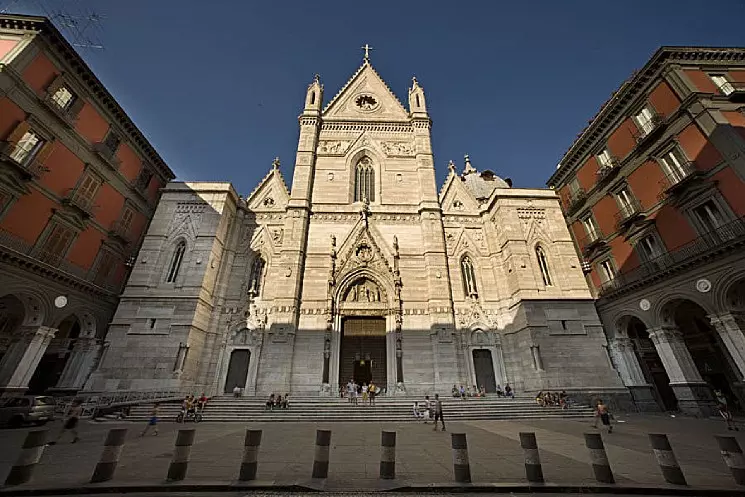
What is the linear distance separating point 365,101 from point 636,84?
19.2 meters

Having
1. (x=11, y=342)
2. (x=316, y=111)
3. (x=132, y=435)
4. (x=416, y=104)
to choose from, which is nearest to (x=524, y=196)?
(x=416, y=104)

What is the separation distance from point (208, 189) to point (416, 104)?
18.3m

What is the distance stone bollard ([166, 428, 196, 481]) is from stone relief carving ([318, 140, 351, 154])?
22052 millimetres

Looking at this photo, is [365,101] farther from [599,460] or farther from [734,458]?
[734,458]

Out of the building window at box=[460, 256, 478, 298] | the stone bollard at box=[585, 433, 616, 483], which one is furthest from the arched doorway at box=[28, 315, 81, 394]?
the stone bollard at box=[585, 433, 616, 483]

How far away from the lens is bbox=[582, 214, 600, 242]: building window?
66.1 ft

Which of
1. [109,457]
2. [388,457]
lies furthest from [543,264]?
[109,457]


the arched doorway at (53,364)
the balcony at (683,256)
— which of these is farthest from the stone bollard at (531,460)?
the arched doorway at (53,364)

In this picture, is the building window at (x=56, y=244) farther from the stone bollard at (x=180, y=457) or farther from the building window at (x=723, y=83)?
the building window at (x=723, y=83)

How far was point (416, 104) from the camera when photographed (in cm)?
2678

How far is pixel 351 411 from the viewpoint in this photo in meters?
13.3

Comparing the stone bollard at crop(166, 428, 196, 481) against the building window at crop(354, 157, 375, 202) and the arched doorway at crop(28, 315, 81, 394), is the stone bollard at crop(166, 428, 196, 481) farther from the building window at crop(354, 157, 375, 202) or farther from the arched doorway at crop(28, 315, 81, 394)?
the building window at crop(354, 157, 375, 202)

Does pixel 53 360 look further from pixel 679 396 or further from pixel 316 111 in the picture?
pixel 679 396

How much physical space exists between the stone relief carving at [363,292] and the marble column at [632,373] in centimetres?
1406
